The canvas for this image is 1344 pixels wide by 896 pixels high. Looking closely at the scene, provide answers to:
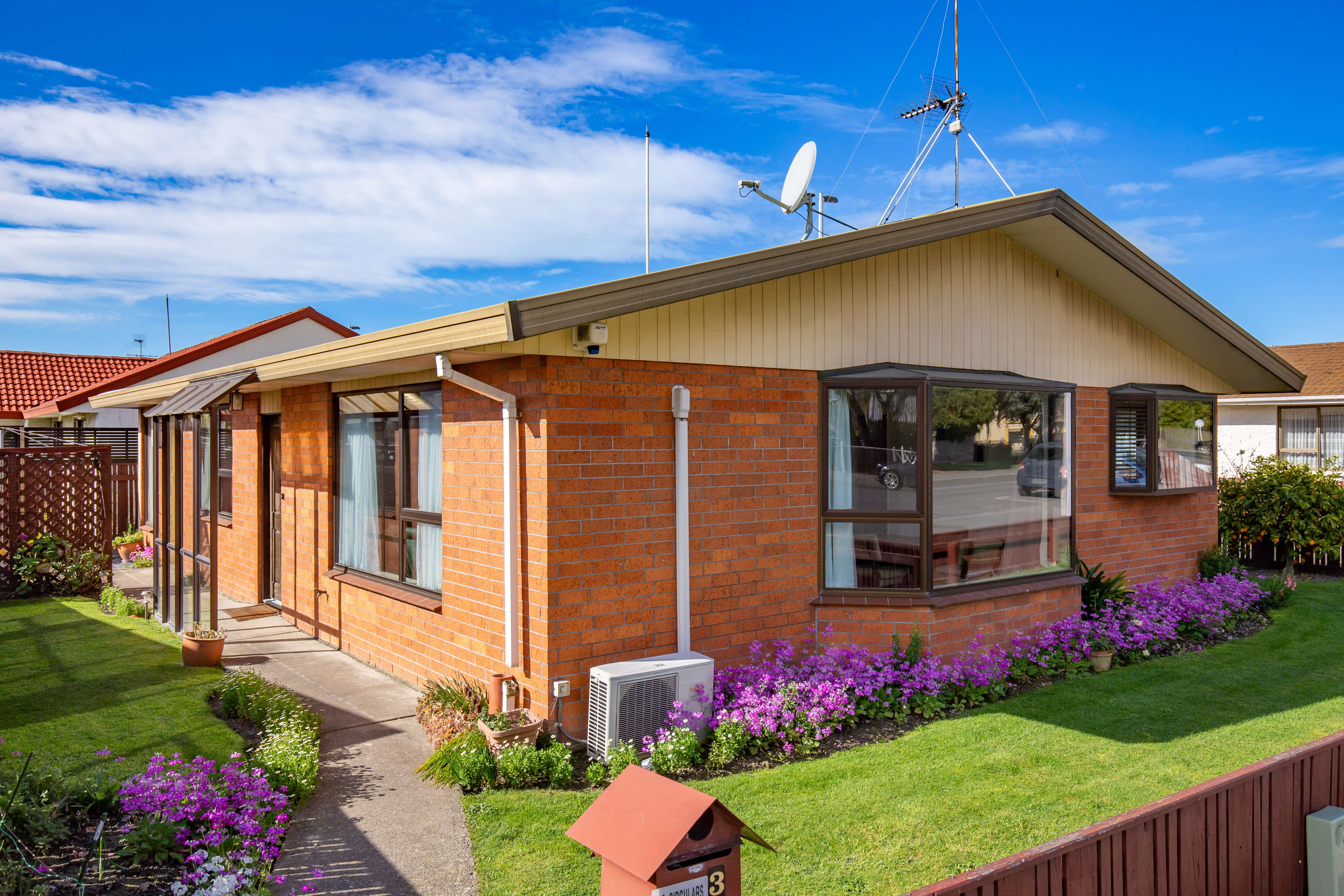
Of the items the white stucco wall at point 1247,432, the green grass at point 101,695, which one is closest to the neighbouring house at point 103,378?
the green grass at point 101,695

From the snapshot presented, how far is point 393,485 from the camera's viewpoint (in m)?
7.32

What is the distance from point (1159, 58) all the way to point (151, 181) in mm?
24695

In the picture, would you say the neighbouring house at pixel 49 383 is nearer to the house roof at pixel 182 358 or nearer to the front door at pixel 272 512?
the house roof at pixel 182 358

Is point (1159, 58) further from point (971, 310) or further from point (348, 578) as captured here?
point (348, 578)

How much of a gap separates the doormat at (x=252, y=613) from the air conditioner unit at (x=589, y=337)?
628 cm

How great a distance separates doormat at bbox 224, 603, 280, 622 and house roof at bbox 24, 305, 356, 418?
386 inches

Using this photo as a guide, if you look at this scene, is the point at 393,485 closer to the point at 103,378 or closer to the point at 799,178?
the point at 799,178

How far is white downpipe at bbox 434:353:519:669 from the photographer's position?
17.9 ft

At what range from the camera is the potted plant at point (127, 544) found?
44.8 feet

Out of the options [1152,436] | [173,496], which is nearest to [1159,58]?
[1152,436]

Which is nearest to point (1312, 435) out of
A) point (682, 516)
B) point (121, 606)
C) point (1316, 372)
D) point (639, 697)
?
point (1316, 372)

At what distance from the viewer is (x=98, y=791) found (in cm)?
432

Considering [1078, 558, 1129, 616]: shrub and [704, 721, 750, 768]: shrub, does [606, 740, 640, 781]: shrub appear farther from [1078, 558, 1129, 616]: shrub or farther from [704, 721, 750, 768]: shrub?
[1078, 558, 1129, 616]: shrub

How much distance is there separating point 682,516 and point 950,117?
5417mm
